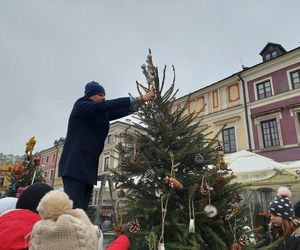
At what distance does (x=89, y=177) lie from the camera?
2154mm

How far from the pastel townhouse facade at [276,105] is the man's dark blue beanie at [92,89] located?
690 inches

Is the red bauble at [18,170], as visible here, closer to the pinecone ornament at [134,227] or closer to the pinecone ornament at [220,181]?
the pinecone ornament at [134,227]

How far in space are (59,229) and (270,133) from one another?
1975 centimetres

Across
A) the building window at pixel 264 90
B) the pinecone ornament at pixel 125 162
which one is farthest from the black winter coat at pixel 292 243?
the building window at pixel 264 90

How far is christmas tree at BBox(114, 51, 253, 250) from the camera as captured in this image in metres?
2.42

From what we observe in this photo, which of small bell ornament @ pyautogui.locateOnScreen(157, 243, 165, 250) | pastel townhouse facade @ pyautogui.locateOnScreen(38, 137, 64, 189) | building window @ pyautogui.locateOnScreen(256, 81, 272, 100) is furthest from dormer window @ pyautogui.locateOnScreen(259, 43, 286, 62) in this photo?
pastel townhouse facade @ pyautogui.locateOnScreen(38, 137, 64, 189)

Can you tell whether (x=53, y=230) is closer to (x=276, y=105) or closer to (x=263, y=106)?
(x=276, y=105)

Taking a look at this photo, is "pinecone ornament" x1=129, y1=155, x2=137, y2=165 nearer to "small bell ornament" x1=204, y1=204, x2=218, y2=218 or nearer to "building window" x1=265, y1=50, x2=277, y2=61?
"small bell ornament" x1=204, y1=204, x2=218, y2=218

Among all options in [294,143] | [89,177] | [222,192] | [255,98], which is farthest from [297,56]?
[89,177]

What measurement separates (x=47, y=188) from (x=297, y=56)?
19.8 meters

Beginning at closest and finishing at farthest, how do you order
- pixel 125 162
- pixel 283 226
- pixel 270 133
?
pixel 283 226 → pixel 125 162 → pixel 270 133

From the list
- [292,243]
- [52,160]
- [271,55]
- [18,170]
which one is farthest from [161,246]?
[52,160]

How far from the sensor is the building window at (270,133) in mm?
18405

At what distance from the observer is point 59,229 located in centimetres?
121
